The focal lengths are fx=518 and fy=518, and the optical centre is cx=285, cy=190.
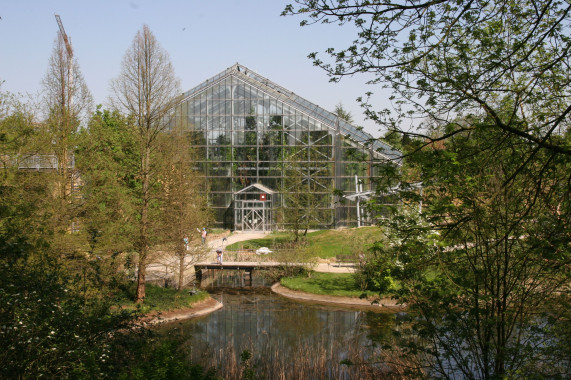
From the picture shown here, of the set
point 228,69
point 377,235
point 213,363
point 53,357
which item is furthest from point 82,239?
point 228,69

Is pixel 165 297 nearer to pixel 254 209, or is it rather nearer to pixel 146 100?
pixel 146 100

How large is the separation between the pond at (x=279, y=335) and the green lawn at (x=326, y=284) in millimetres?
1213

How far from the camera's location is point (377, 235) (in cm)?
2825

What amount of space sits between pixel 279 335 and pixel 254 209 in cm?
2329

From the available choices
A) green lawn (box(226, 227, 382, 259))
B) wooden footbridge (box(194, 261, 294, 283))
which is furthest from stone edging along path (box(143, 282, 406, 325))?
green lawn (box(226, 227, 382, 259))

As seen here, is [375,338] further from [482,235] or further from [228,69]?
[228,69]

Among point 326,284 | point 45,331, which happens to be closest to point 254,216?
point 326,284

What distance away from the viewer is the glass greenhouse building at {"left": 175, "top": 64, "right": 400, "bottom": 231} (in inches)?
1539

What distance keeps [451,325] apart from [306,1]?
14.5ft

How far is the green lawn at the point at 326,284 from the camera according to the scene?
23203 millimetres

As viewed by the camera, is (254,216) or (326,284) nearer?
(326,284)

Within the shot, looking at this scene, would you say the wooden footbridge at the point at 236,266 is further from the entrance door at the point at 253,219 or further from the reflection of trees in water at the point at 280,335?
the entrance door at the point at 253,219

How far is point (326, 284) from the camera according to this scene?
24266mm

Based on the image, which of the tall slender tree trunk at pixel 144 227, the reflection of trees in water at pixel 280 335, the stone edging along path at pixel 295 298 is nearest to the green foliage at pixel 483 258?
the reflection of trees in water at pixel 280 335
